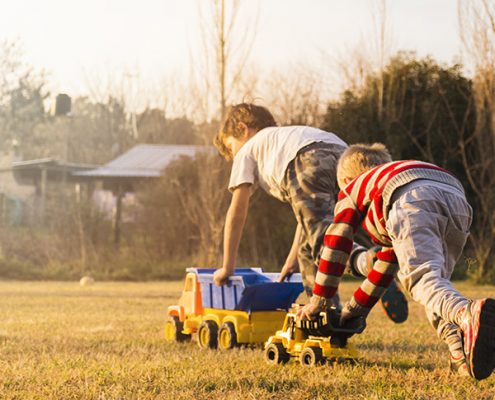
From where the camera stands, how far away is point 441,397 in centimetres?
349

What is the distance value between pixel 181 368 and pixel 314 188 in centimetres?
A: 124

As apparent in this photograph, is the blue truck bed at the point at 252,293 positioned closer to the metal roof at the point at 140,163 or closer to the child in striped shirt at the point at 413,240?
the child in striped shirt at the point at 413,240

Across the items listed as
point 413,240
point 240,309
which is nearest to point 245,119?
point 240,309

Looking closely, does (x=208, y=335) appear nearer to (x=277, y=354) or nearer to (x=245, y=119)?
(x=277, y=354)

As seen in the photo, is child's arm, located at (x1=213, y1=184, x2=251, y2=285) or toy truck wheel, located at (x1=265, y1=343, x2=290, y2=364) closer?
→ toy truck wheel, located at (x1=265, y1=343, x2=290, y2=364)

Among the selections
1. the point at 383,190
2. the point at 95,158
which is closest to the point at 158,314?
the point at 383,190

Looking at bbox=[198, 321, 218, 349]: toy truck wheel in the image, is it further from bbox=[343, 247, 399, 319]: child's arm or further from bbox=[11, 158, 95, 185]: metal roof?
bbox=[11, 158, 95, 185]: metal roof

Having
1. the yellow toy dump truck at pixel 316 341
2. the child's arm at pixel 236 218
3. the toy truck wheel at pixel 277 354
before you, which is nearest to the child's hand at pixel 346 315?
the yellow toy dump truck at pixel 316 341

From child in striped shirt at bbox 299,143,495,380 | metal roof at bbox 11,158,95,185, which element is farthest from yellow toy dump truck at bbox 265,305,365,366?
metal roof at bbox 11,158,95,185

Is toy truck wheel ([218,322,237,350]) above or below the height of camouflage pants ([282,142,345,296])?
below

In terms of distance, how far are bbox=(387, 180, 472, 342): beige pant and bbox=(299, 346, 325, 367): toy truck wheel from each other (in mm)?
726

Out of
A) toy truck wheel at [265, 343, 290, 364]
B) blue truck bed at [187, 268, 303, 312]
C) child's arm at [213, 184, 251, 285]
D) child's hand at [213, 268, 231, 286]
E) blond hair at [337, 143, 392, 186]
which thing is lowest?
toy truck wheel at [265, 343, 290, 364]

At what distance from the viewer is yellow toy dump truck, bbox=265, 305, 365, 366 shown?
439 centimetres

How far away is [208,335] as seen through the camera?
5.34 meters
